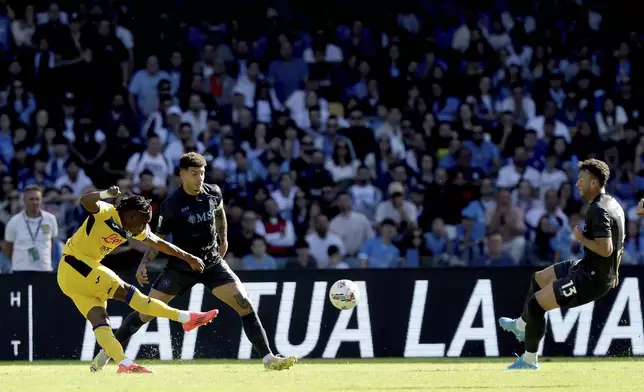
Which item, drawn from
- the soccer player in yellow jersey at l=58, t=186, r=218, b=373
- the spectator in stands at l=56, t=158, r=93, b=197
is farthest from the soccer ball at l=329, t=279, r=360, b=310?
the spectator in stands at l=56, t=158, r=93, b=197

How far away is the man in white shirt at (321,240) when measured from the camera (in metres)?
18.3

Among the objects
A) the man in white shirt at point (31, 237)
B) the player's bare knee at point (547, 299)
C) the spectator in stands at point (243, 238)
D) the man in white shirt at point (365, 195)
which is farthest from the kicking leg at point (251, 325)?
the man in white shirt at point (365, 195)

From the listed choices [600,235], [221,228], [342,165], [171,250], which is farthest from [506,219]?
[171,250]

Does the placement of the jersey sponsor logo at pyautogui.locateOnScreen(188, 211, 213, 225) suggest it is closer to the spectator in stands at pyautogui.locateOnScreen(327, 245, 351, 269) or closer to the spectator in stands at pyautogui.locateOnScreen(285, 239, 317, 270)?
the spectator in stands at pyautogui.locateOnScreen(285, 239, 317, 270)

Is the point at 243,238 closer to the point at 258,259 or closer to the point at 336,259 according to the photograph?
the point at 258,259

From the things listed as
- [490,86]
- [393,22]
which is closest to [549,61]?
[490,86]

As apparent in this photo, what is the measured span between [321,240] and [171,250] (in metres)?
6.77

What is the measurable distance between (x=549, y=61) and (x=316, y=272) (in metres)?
9.00

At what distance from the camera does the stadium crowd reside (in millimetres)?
18797

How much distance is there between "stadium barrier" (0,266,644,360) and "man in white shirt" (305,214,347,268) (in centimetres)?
240

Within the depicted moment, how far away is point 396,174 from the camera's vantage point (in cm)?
1995

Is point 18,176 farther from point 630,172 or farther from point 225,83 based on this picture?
point 630,172

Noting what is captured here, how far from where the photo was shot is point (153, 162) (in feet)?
63.5

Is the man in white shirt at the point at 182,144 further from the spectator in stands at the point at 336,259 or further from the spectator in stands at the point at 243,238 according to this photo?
the spectator in stands at the point at 336,259
